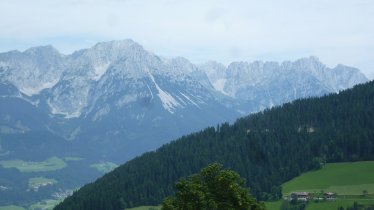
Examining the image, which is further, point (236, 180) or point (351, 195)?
point (351, 195)

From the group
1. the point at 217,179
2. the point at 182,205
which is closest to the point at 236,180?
the point at 217,179

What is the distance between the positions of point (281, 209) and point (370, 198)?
29710mm

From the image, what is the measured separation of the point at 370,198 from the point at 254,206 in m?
138

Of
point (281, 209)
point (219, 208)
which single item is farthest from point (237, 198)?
point (281, 209)

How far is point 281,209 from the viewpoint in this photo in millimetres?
189750

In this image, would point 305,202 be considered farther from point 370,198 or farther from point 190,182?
point 190,182

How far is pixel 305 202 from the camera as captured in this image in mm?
191375

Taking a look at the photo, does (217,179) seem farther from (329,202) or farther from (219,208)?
(329,202)

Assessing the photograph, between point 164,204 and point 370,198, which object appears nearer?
point 164,204

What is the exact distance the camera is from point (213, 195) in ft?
190

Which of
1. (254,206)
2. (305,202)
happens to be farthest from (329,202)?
(254,206)

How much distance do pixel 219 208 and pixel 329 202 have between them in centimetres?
14034

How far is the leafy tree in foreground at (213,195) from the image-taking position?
56.2m

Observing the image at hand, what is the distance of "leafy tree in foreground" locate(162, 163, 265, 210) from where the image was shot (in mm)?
56156
